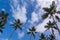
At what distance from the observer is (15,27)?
277 feet

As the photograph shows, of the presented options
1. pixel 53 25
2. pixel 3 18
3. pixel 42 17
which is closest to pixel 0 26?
pixel 3 18

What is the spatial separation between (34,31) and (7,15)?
69.7 ft

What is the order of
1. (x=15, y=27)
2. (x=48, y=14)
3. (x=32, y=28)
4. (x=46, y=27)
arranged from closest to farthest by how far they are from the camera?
(x=48, y=14), (x=46, y=27), (x=15, y=27), (x=32, y=28)

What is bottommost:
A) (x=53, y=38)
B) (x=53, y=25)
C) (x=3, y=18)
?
(x=53, y=38)

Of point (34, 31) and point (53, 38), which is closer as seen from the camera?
point (53, 38)

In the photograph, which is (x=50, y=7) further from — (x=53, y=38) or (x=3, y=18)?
(x=3, y=18)

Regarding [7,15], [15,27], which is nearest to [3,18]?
[7,15]

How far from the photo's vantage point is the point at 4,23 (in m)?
67.8

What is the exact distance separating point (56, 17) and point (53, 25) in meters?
5.32

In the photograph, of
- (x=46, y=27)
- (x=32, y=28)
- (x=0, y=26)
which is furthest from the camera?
(x=32, y=28)

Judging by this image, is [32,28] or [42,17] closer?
[42,17]

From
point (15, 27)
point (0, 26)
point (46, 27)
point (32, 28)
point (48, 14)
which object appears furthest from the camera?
point (32, 28)

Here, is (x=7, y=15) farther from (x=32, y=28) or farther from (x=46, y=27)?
(x=32, y=28)

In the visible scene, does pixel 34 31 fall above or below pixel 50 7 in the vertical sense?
above
